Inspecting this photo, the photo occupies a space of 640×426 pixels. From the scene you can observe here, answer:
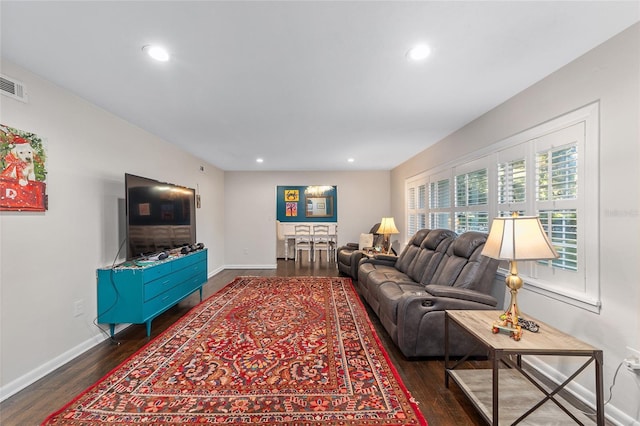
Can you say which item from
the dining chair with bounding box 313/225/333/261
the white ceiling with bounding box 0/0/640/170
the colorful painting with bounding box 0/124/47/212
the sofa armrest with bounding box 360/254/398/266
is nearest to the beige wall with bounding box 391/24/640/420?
the white ceiling with bounding box 0/0/640/170

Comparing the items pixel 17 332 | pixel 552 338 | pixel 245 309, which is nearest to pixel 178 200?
pixel 245 309

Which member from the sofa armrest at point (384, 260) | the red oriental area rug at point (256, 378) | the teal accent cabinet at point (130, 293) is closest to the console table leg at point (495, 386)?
the red oriental area rug at point (256, 378)

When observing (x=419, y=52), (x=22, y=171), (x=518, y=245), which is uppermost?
(x=419, y=52)

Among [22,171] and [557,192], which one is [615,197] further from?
[22,171]

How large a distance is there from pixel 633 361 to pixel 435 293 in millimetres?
1178

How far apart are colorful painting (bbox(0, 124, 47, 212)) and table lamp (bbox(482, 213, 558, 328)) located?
349 cm

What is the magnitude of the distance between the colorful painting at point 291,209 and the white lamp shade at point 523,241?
19.3ft

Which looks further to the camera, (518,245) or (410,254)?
(410,254)

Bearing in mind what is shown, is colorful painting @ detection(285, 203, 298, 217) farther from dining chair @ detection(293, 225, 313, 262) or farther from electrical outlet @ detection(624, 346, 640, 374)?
electrical outlet @ detection(624, 346, 640, 374)

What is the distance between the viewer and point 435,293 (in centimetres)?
242

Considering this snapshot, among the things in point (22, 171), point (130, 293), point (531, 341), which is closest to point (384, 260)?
point (531, 341)

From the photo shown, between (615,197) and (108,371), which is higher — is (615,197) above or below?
above

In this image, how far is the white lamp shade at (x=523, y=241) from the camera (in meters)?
1.65

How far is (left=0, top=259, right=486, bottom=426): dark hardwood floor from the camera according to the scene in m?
1.76
